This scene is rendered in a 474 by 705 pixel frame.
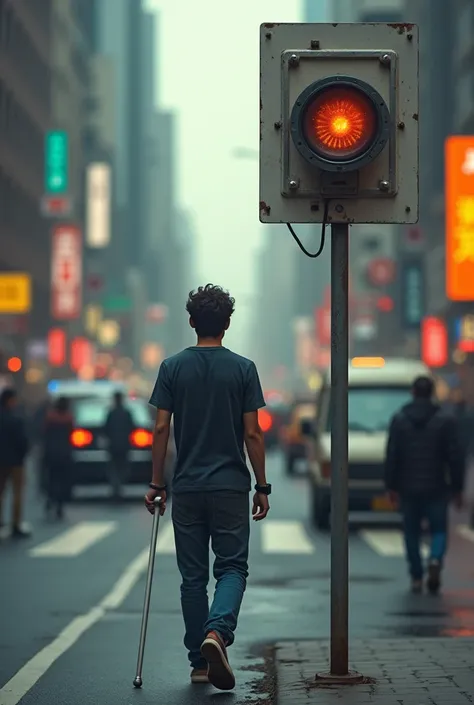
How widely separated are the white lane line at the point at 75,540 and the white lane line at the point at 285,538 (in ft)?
6.61

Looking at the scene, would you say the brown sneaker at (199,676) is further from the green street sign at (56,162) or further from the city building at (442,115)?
the green street sign at (56,162)

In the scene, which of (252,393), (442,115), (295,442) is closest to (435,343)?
(442,115)

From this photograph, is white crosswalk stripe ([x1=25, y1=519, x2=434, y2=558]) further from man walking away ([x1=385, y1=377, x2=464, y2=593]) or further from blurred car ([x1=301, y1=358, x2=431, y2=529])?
man walking away ([x1=385, y1=377, x2=464, y2=593])

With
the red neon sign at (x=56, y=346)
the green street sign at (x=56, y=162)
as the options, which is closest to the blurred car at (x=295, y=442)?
the green street sign at (x=56, y=162)

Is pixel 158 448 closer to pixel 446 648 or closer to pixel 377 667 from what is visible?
pixel 377 667

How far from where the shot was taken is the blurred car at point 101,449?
2938 cm

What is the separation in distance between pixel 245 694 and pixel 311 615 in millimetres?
4411

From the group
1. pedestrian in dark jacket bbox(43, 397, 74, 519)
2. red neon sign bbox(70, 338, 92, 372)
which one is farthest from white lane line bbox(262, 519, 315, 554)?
red neon sign bbox(70, 338, 92, 372)

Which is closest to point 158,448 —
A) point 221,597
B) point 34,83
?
point 221,597

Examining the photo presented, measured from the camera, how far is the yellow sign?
182ft

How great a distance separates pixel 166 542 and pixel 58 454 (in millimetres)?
5408

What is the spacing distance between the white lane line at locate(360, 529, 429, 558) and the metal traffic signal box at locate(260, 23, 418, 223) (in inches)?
415

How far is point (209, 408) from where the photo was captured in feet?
29.5

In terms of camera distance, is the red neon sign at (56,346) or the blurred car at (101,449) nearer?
the blurred car at (101,449)
